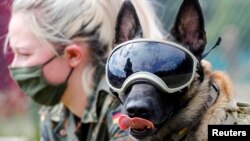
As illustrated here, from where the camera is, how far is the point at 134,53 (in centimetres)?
334

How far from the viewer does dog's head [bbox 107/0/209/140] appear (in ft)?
10.6

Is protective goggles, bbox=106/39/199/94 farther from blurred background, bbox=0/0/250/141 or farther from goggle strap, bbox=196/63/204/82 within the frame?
blurred background, bbox=0/0/250/141

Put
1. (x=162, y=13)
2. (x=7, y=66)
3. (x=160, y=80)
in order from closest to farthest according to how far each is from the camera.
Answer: (x=160, y=80) → (x=162, y=13) → (x=7, y=66)

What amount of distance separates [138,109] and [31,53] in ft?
2.23

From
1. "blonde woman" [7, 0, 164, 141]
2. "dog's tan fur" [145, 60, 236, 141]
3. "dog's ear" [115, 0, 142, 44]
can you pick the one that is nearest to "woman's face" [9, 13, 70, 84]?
"blonde woman" [7, 0, 164, 141]

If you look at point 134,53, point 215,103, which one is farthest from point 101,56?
point 215,103

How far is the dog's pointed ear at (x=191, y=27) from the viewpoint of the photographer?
10.9 feet

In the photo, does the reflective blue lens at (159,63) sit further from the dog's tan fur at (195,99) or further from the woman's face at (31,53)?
the woman's face at (31,53)

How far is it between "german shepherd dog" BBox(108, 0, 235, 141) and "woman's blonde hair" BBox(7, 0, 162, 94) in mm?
212

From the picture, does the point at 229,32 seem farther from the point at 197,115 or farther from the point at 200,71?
the point at 197,115

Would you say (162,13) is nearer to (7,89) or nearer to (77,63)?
(77,63)

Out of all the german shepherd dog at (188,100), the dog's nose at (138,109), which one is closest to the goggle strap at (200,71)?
the german shepherd dog at (188,100)

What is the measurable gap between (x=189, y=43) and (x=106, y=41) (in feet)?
1.51

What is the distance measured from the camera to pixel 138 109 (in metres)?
3.22
